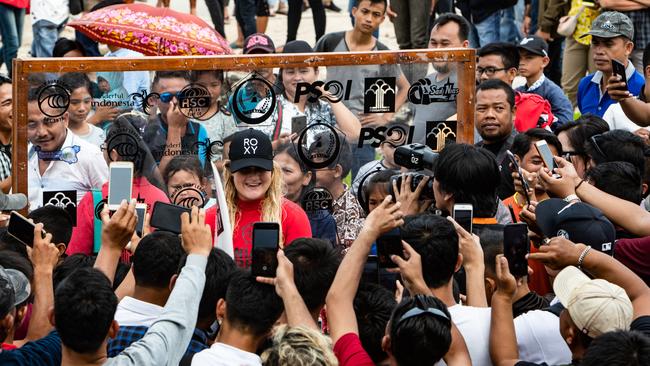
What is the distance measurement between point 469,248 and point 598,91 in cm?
511

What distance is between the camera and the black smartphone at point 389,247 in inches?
185

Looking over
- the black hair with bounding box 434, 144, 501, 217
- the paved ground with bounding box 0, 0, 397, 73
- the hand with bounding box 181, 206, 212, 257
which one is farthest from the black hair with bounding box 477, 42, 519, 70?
the paved ground with bounding box 0, 0, 397, 73

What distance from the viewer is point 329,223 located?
6535mm

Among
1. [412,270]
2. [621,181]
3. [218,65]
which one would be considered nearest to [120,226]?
[412,270]

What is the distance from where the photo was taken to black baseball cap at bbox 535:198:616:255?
16.2 feet

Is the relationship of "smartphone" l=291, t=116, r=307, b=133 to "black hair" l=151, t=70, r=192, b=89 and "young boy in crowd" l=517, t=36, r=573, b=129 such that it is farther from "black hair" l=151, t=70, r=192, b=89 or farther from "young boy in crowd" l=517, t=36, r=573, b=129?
"young boy in crowd" l=517, t=36, r=573, b=129

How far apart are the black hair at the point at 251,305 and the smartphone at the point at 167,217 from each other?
54 cm

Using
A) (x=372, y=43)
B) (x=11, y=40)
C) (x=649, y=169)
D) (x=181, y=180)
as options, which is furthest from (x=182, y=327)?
(x=11, y=40)

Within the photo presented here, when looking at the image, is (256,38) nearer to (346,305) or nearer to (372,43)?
(372,43)

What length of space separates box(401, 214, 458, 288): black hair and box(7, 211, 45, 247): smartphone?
1.68 metres

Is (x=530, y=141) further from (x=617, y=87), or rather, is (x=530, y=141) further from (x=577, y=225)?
(x=577, y=225)

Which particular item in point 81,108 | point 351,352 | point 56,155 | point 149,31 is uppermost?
point 149,31

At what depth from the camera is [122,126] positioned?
6441mm

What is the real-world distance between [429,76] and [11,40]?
7.68m
